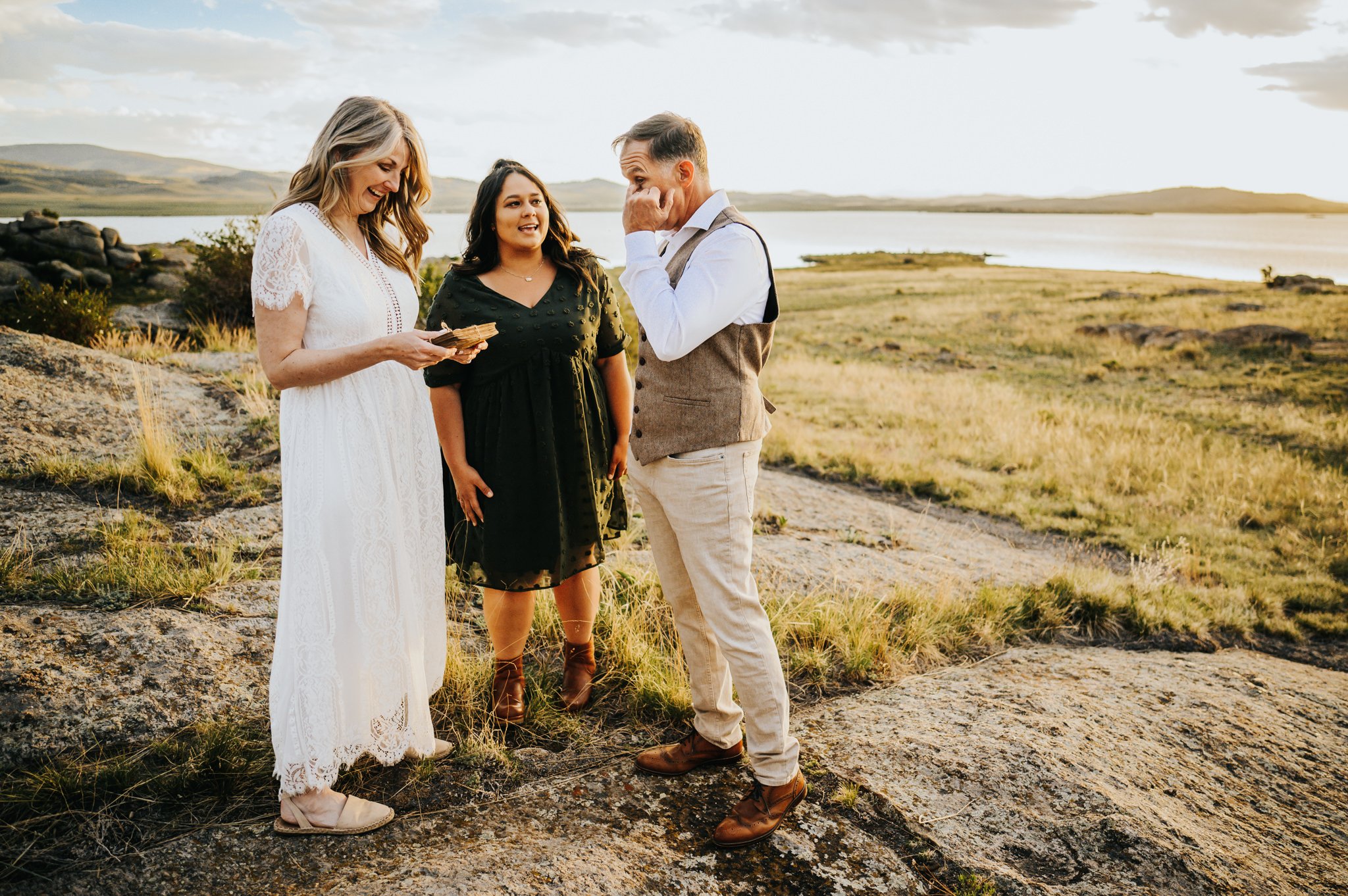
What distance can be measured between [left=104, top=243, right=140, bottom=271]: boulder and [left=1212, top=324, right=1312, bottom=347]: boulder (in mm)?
28491

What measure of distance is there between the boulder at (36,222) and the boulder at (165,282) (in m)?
3.04

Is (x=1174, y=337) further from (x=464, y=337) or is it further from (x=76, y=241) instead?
(x=76, y=241)

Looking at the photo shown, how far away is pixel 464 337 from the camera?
2762 millimetres

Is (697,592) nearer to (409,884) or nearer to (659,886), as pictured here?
(659,886)

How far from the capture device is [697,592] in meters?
2.92

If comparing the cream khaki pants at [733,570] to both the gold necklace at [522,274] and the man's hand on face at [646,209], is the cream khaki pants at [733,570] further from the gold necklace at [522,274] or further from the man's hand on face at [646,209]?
the gold necklace at [522,274]

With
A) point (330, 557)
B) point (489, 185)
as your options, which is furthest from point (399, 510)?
point (489, 185)

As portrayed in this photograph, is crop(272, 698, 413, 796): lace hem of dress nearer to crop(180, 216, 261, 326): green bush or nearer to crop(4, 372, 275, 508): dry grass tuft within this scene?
crop(4, 372, 275, 508): dry grass tuft

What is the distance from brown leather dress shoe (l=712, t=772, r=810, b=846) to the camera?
2842 mm

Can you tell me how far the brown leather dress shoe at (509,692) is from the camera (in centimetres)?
360

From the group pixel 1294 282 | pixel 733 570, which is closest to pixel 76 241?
pixel 733 570

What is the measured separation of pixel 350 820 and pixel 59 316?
10.4m

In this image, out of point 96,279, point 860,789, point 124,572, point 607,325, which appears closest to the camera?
point 860,789

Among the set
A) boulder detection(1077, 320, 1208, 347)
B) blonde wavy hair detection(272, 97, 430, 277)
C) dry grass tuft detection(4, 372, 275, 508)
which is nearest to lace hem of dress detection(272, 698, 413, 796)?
blonde wavy hair detection(272, 97, 430, 277)
